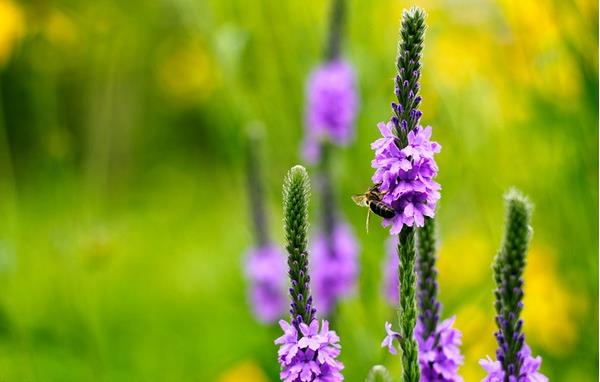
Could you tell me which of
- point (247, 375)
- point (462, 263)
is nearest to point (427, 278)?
point (247, 375)

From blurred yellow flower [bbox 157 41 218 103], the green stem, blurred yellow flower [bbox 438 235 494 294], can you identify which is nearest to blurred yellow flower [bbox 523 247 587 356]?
blurred yellow flower [bbox 438 235 494 294]

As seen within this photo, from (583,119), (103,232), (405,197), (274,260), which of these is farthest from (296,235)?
(103,232)

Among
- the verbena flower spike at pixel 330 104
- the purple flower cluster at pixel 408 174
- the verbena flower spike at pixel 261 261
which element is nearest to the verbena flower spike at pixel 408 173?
the purple flower cluster at pixel 408 174

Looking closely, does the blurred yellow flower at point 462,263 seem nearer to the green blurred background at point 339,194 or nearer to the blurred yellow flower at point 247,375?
the green blurred background at point 339,194

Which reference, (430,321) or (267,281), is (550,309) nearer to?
(267,281)

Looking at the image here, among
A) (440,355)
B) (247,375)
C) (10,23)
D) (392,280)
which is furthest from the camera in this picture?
(10,23)

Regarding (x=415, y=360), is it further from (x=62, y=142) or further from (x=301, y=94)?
(x=301, y=94)
